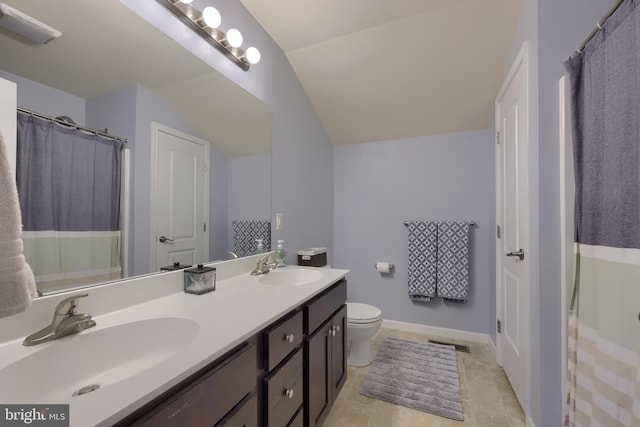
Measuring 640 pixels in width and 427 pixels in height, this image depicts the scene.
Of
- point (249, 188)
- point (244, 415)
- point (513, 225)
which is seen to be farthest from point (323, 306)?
point (513, 225)

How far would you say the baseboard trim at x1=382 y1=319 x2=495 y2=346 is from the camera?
2.35 m

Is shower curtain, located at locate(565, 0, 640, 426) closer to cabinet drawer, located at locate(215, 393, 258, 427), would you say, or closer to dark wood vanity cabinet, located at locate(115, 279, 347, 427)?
dark wood vanity cabinet, located at locate(115, 279, 347, 427)

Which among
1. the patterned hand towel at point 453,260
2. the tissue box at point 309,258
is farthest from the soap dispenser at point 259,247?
the patterned hand towel at point 453,260

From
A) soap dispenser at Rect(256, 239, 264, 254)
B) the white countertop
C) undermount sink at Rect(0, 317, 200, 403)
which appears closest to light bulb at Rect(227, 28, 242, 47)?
soap dispenser at Rect(256, 239, 264, 254)

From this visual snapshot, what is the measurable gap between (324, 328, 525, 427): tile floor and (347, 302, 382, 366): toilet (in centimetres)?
8

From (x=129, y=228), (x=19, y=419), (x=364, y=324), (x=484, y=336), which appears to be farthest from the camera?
(x=484, y=336)

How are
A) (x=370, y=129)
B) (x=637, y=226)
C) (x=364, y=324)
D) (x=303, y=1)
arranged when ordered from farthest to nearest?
1. (x=370, y=129)
2. (x=364, y=324)
3. (x=303, y=1)
4. (x=637, y=226)

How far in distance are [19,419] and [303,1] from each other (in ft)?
6.81

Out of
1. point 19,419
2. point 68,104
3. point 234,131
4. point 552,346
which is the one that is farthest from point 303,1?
point 552,346

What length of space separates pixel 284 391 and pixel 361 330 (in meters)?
1.06

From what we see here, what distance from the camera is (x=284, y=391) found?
95 centimetres

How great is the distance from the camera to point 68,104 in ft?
2.72

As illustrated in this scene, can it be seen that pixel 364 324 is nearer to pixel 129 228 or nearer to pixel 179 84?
pixel 129 228

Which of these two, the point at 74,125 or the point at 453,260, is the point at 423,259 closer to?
the point at 453,260
